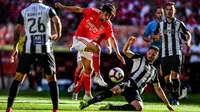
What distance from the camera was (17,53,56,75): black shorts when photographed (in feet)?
32.7

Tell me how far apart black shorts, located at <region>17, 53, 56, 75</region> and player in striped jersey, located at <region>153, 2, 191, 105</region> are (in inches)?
213

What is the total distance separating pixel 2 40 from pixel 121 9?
5.01 m

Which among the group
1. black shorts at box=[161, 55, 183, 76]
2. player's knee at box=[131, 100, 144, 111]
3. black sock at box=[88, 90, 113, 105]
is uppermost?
black shorts at box=[161, 55, 183, 76]

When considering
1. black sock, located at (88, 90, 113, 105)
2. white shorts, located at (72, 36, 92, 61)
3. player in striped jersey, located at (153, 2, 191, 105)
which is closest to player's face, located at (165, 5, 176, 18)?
player in striped jersey, located at (153, 2, 191, 105)

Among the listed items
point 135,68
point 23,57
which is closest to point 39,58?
point 23,57

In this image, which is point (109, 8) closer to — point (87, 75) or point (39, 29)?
point (87, 75)

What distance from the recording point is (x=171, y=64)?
15.0m

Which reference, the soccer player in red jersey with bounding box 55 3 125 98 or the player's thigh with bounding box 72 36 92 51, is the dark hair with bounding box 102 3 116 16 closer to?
the soccer player in red jersey with bounding box 55 3 125 98

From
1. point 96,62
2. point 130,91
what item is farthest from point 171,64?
point 130,91

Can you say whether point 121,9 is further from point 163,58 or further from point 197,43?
point 163,58

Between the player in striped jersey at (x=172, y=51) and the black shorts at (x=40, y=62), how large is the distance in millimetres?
5408

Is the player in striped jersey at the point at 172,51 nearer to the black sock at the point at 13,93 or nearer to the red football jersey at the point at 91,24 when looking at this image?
the red football jersey at the point at 91,24

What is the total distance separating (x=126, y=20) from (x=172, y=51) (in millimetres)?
9964

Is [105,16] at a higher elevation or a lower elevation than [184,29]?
higher
